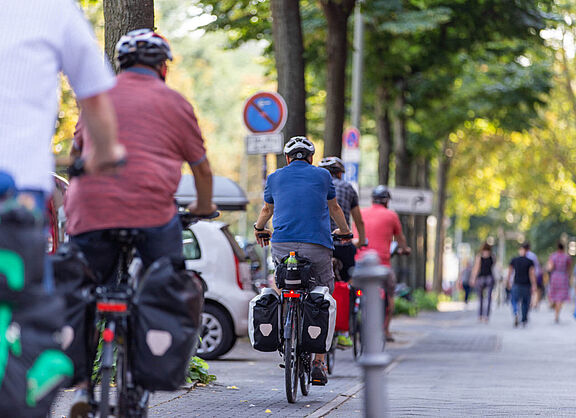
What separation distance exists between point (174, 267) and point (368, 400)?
3.58 feet

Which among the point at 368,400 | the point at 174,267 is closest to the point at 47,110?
the point at 174,267

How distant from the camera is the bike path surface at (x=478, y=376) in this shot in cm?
839

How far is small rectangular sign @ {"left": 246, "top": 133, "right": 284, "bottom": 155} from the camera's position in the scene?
13242 mm

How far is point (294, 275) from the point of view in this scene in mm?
8641

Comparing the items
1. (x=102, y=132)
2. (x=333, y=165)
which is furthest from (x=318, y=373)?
(x=102, y=132)

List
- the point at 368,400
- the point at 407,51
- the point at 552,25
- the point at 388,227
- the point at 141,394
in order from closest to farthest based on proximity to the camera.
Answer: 1. the point at 368,400
2. the point at 141,394
3. the point at 388,227
4. the point at 552,25
5. the point at 407,51

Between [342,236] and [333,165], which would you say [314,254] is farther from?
[333,165]

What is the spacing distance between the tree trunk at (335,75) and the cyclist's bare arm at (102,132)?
13.4m

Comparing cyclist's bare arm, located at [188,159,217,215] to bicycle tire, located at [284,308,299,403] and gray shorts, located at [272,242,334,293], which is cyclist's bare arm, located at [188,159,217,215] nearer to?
bicycle tire, located at [284,308,299,403]

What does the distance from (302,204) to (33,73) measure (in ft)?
16.7

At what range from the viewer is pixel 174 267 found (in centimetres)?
479

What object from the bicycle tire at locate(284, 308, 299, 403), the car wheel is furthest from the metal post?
the bicycle tire at locate(284, 308, 299, 403)

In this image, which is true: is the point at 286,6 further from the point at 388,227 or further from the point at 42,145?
the point at 42,145

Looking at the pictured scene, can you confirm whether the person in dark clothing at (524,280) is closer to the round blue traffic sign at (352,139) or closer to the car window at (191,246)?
the round blue traffic sign at (352,139)
